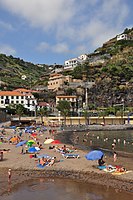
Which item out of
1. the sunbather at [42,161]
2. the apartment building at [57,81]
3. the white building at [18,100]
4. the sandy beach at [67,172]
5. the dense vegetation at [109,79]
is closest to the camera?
the sandy beach at [67,172]

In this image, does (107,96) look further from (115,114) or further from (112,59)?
(112,59)

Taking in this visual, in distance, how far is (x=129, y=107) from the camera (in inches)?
4107

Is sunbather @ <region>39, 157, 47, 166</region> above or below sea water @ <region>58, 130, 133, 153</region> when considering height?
above

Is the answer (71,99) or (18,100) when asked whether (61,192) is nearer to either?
(18,100)

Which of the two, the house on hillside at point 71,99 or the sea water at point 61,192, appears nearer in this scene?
the sea water at point 61,192

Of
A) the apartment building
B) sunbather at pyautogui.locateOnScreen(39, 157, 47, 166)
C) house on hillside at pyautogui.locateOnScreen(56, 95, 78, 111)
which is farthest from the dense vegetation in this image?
sunbather at pyautogui.locateOnScreen(39, 157, 47, 166)

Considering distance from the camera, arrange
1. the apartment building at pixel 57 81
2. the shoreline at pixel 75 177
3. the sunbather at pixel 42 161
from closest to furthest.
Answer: the shoreline at pixel 75 177
the sunbather at pixel 42 161
the apartment building at pixel 57 81

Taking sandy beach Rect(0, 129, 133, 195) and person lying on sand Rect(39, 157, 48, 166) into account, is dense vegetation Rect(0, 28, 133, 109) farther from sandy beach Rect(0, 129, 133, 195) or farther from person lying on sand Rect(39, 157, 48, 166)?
person lying on sand Rect(39, 157, 48, 166)

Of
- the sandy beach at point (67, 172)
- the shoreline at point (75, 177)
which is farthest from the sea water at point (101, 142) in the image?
the shoreline at point (75, 177)

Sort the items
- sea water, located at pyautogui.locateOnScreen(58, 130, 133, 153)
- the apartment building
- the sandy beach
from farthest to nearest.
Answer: the apartment building
sea water, located at pyautogui.locateOnScreen(58, 130, 133, 153)
the sandy beach

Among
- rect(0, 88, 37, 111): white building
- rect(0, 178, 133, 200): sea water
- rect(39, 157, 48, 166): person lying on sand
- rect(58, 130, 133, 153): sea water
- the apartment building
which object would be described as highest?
the apartment building

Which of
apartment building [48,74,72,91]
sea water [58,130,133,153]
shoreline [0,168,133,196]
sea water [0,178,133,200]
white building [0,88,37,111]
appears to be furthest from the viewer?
apartment building [48,74,72,91]

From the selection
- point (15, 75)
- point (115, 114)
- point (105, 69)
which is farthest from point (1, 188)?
point (15, 75)

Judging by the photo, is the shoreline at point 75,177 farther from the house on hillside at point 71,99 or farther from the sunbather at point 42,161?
the house on hillside at point 71,99
